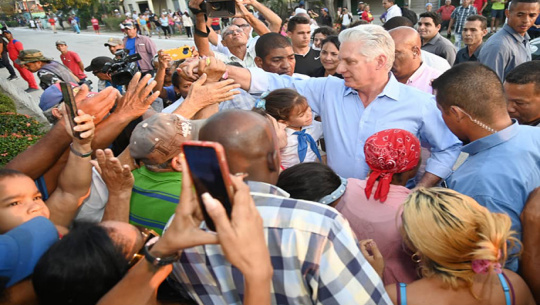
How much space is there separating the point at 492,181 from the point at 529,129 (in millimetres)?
439

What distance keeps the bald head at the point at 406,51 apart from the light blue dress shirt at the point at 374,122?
3.20 ft

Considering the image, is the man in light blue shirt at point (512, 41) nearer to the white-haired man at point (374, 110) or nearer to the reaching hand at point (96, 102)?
the white-haired man at point (374, 110)

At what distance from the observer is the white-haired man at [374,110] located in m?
2.38

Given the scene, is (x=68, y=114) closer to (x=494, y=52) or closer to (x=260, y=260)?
(x=260, y=260)

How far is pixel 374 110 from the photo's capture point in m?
2.46

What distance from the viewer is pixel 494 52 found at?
4137 millimetres

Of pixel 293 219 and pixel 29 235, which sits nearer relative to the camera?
pixel 293 219

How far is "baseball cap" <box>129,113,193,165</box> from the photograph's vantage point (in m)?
1.78

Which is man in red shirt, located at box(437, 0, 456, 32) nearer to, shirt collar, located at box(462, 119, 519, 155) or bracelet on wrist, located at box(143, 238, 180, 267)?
shirt collar, located at box(462, 119, 519, 155)

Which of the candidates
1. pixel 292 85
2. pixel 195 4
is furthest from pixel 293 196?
pixel 195 4

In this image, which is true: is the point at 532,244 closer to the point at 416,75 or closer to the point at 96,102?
the point at 416,75

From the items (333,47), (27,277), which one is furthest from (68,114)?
(333,47)

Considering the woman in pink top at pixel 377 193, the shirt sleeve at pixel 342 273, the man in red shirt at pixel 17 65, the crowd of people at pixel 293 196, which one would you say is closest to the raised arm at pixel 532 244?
the crowd of people at pixel 293 196

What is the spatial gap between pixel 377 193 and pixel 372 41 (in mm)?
1137
